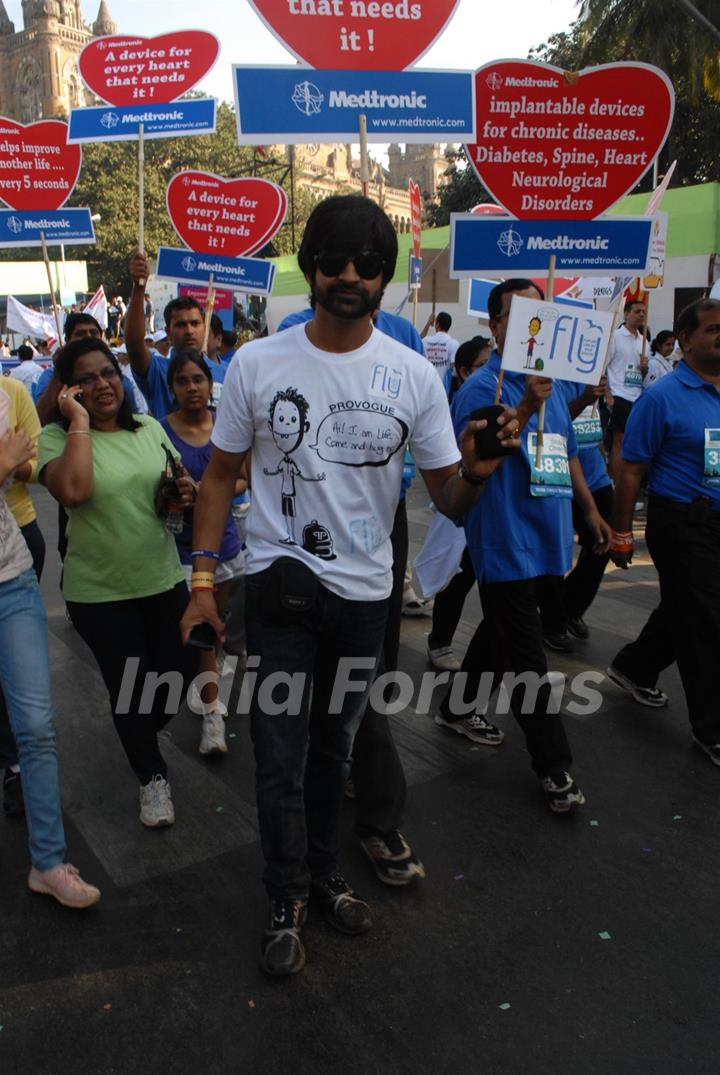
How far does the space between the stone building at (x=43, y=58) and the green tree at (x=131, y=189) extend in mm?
66533

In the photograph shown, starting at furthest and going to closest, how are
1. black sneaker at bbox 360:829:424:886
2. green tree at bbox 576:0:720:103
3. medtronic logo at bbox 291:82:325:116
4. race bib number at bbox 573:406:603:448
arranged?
green tree at bbox 576:0:720:103 → race bib number at bbox 573:406:603:448 → medtronic logo at bbox 291:82:325:116 → black sneaker at bbox 360:829:424:886

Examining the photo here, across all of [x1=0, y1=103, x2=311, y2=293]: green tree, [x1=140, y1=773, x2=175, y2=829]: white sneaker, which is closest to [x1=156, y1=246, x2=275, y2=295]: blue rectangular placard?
[x1=140, y1=773, x2=175, y2=829]: white sneaker

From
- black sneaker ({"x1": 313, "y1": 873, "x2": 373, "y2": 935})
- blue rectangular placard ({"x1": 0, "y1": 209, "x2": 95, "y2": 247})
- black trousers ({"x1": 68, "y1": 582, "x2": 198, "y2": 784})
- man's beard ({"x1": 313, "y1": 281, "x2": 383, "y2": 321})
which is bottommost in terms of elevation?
black sneaker ({"x1": 313, "y1": 873, "x2": 373, "y2": 935})

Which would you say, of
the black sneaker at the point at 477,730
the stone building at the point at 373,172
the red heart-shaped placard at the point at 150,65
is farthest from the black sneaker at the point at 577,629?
the stone building at the point at 373,172

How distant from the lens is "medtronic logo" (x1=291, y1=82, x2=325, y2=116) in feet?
13.0

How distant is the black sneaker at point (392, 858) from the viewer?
2932mm

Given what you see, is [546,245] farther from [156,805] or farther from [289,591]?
[156,805]

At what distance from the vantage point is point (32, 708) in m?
2.78

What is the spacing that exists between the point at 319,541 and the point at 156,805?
1500mm

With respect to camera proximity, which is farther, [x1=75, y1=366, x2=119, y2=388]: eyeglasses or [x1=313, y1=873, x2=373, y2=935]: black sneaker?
[x1=75, y1=366, x2=119, y2=388]: eyeglasses

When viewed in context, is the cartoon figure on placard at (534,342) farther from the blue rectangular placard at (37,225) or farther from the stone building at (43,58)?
the stone building at (43,58)

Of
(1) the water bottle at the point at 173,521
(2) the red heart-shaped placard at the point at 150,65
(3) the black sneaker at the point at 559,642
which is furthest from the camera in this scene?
(2) the red heart-shaped placard at the point at 150,65

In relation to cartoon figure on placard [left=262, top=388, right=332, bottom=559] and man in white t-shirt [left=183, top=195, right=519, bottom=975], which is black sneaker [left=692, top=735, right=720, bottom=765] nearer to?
man in white t-shirt [left=183, top=195, right=519, bottom=975]

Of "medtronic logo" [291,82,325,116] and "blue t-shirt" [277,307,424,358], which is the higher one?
"medtronic logo" [291,82,325,116]
